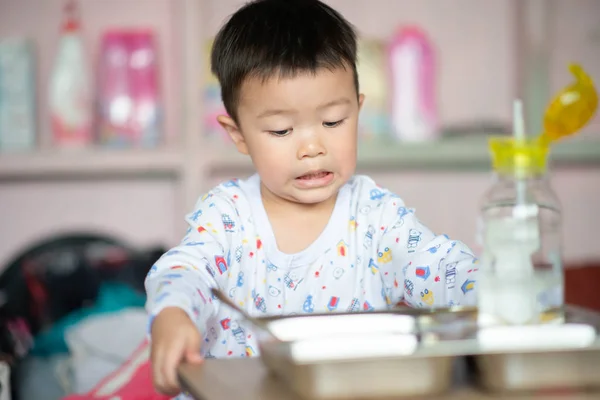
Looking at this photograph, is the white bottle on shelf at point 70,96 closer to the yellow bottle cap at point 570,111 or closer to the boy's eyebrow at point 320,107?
the boy's eyebrow at point 320,107

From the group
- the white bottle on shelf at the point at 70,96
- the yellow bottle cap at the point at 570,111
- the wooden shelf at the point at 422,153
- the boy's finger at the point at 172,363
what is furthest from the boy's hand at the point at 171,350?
the white bottle on shelf at the point at 70,96

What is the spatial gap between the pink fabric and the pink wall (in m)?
0.86

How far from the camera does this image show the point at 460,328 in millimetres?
780

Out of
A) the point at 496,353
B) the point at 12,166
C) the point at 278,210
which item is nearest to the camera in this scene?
the point at 496,353

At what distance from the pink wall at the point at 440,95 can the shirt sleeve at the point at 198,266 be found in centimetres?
122

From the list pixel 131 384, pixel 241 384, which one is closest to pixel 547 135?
pixel 241 384

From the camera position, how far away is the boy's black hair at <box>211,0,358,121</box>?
4.05ft

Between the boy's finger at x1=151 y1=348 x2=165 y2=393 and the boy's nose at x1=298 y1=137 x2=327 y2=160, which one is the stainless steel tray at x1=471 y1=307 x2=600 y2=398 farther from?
the boy's nose at x1=298 y1=137 x2=327 y2=160

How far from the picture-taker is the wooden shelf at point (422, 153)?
242 cm

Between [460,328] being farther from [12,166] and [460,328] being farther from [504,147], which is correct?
[12,166]

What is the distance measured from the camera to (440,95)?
113 inches

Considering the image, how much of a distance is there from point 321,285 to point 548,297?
1.80 ft

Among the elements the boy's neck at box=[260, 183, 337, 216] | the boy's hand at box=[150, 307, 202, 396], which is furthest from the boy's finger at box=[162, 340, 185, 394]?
the boy's neck at box=[260, 183, 337, 216]

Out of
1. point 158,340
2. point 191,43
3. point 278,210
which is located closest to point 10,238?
point 191,43
